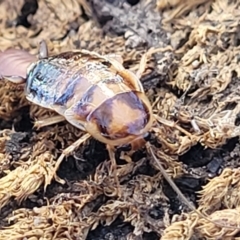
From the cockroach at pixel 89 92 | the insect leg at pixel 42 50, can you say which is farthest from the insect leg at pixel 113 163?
the insect leg at pixel 42 50

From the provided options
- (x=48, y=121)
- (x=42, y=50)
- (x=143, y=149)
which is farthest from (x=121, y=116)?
(x=42, y=50)

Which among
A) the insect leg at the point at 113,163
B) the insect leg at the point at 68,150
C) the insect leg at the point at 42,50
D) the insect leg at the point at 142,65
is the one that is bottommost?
the insect leg at the point at 113,163

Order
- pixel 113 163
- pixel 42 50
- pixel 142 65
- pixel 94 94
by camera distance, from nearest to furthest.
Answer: pixel 113 163 < pixel 94 94 < pixel 142 65 < pixel 42 50

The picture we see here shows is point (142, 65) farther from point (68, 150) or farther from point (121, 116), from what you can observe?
point (68, 150)

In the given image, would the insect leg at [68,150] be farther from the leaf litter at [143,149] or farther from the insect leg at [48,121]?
the insect leg at [48,121]

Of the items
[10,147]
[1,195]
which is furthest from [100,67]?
[1,195]

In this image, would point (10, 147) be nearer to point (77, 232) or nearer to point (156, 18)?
point (77, 232)
